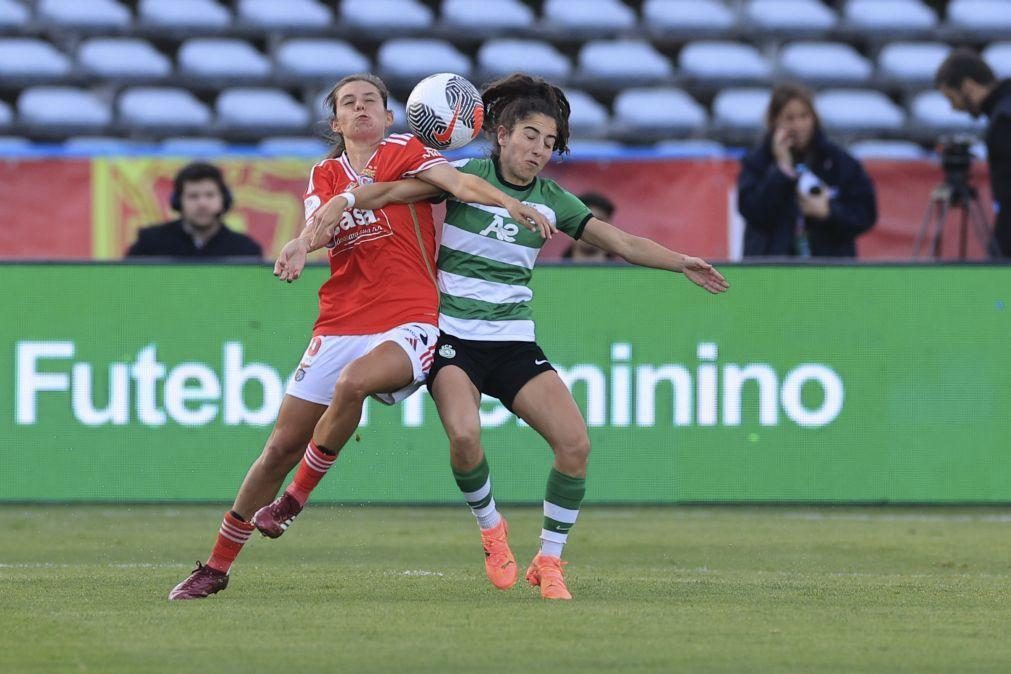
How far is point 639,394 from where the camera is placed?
11797 mm

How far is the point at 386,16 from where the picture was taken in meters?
19.0

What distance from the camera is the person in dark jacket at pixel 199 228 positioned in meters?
12.9

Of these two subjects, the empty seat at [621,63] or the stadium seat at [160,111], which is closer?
the stadium seat at [160,111]

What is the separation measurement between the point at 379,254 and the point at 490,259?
0.46 m

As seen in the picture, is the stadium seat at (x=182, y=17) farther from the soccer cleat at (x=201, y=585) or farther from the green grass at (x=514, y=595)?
the soccer cleat at (x=201, y=585)

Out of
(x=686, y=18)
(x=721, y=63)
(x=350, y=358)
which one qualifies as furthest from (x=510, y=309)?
(x=686, y=18)

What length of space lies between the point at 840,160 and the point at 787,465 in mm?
2474

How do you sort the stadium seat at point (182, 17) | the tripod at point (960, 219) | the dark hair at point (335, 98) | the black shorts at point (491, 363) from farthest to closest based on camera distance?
the stadium seat at point (182, 17)
the tripod at point (960, 219)
the dark hair at point (335, 98)
the black shorts at point (491, 363)

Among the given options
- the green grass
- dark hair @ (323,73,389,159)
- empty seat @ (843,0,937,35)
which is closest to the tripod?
the green grass

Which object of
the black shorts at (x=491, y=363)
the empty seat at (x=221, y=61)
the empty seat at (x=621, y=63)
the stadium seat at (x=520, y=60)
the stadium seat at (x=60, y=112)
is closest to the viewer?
the black shorts at (x=491, y=363)

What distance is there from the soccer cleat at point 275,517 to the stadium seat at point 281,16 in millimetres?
11928

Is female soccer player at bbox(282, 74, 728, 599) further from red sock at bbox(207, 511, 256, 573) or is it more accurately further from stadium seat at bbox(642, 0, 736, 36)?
stadium seat at bbox(642, 0, 736, 36)

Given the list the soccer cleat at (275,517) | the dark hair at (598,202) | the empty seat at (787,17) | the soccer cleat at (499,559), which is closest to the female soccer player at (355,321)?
the soccer cleat at (275,517)

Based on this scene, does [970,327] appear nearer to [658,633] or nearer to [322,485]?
[322,485]
